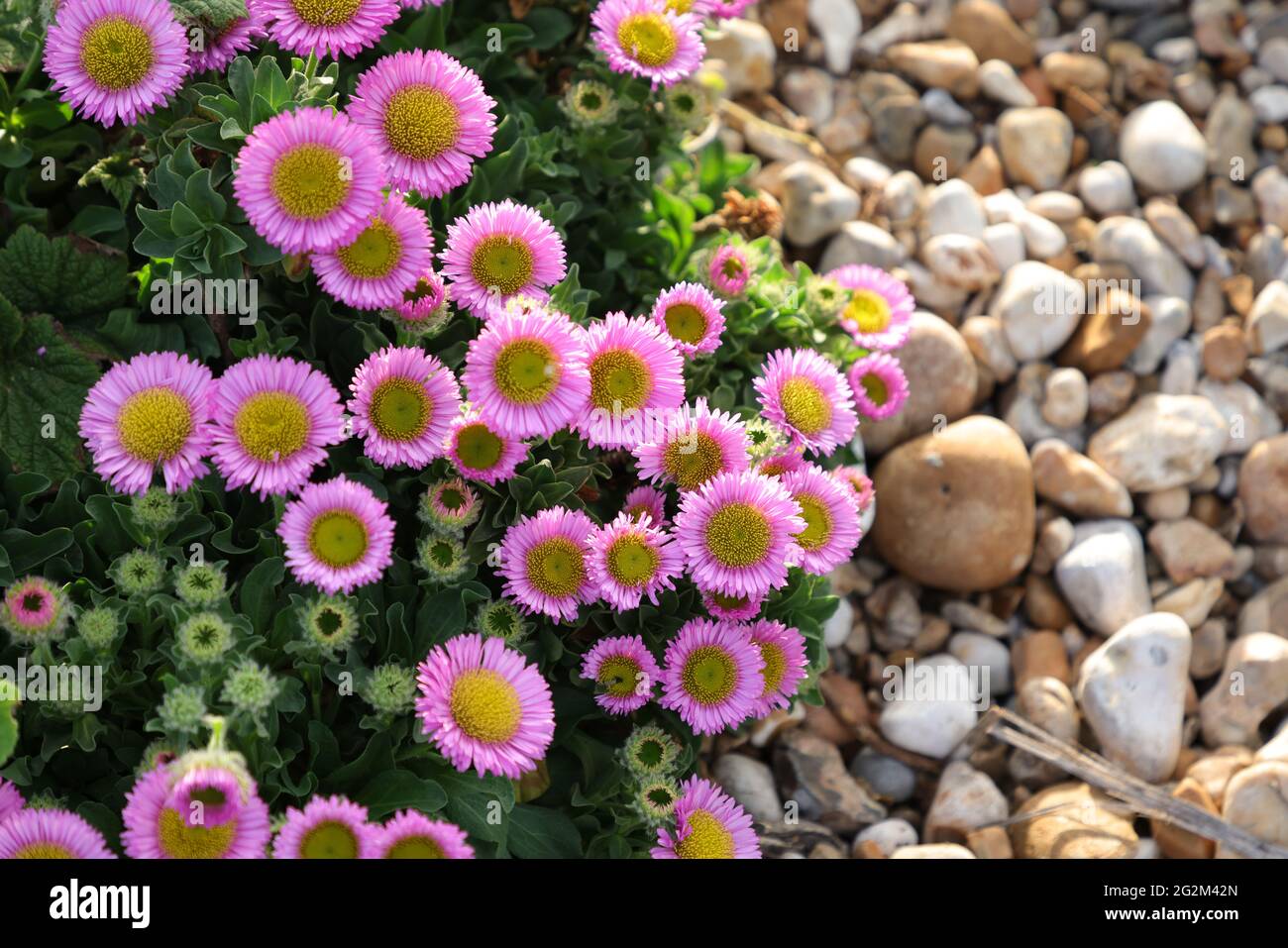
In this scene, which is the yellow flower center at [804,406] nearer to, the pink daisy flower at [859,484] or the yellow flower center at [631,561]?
the pink daisy flower at [859,484]

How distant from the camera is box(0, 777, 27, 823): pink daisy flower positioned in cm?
242

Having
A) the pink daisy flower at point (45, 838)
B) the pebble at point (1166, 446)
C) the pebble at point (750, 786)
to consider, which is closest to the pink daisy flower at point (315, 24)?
the pink daisy flower at point (45, 838)

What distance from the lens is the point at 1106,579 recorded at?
392 centimetres

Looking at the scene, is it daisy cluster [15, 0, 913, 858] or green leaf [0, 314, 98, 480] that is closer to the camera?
daisy cluster [15, 0, 913, 858]

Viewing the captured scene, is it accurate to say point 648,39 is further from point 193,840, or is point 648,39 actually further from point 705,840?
point 193,840

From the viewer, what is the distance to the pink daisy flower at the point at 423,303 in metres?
2.83

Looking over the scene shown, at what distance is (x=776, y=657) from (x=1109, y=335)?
2007mm

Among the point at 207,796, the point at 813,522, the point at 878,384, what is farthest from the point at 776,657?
the point at 207,796

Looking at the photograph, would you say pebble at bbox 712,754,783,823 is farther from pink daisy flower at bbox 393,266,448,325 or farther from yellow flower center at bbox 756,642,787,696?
pink daisy flower at bbox 393,266,448,325

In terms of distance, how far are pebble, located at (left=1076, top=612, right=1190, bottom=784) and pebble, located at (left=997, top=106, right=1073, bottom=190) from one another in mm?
1887

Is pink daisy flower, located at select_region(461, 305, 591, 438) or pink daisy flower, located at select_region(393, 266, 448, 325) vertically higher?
pink daisy flower, located at select_region(393, 266, 448, 325)

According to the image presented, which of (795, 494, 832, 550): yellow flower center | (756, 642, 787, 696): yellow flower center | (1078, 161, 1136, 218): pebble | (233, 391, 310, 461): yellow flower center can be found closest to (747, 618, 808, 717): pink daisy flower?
(756, 642, 787, 696): yellow flower center

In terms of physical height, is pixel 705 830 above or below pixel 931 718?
below
